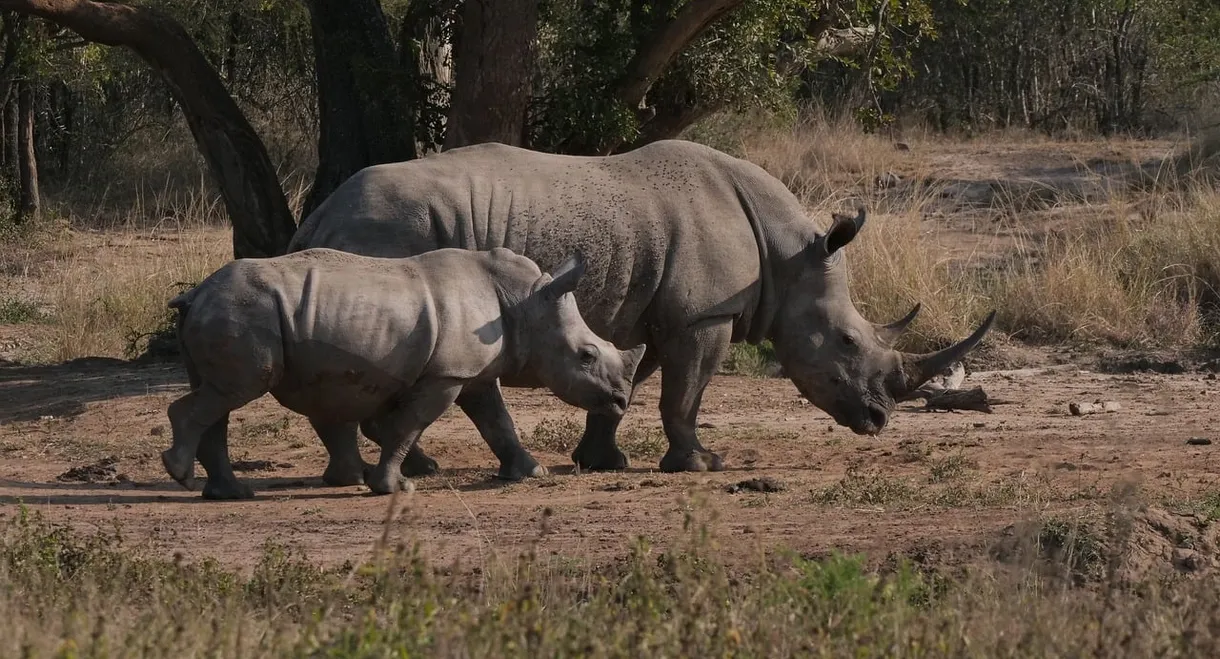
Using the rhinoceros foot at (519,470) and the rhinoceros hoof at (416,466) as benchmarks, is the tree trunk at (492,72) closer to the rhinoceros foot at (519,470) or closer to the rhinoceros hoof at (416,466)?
the rhinoceros hoof at (416,466)

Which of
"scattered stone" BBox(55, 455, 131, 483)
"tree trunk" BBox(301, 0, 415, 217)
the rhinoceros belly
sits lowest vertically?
"scattered stone" BBox(55, 455, 131, 483)

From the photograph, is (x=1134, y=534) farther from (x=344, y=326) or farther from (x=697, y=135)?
(x=697, y=135)

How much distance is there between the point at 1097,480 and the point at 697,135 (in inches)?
512

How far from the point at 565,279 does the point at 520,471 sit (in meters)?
1.05

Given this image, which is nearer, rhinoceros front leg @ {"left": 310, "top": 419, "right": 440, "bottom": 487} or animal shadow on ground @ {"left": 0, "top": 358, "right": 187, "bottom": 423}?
rhinoceros front leg @ {"left": 310, "top": 419, "right": 440, "bottom": 487}

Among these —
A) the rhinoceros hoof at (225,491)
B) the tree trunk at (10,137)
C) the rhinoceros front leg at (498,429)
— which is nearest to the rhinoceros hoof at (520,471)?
the rhinoceros front leg at (498,429)

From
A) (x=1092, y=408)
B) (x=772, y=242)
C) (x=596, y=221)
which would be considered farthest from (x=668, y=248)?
(x=1092, y=408)

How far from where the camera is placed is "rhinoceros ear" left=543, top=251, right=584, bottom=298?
9039 millimetres

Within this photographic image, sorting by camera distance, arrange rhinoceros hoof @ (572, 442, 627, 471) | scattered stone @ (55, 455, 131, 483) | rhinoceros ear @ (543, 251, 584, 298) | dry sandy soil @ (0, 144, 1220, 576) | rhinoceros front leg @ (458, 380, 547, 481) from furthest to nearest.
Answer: rhinoceros hoof @ (572, 442, 627, 471) → scattered stone @ (55, 455, 131, 483) → rhinoceros front leg @ (458, 380, 547, 481) → rhinoceros ear @ (543, 251, 584, 298) → dry sandy soil @ (0, 144, 1220, 576)

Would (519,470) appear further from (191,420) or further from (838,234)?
(838,234)

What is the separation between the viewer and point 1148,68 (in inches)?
1058

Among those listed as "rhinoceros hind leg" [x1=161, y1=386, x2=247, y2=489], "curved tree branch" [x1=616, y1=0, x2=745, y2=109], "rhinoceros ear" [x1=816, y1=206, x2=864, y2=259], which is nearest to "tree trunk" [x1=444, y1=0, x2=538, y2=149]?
"curved tree branch" [x1=616, y1=0, x2=745, y2=109]

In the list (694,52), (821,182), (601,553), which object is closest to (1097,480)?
(601,553)

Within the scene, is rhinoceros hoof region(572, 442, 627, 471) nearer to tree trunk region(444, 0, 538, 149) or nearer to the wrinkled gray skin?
the wrinkled gray skin
